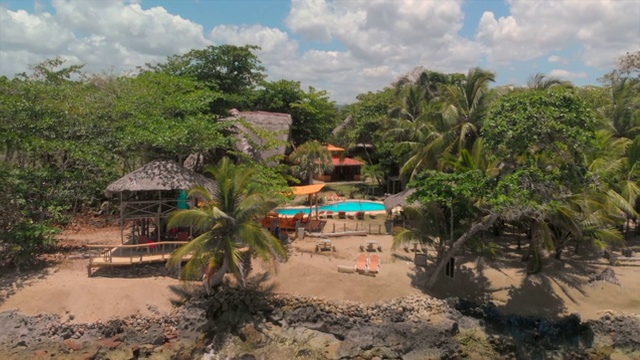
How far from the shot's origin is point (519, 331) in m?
14.3

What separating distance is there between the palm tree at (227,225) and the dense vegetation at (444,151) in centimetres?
215

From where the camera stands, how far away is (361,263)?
16.5 metres

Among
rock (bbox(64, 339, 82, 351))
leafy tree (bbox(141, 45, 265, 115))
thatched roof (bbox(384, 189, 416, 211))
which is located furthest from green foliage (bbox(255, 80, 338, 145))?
rock (bbox(64, 339, 82, 351))

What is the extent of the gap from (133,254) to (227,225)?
15.5 feet

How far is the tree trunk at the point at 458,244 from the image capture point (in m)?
14.2

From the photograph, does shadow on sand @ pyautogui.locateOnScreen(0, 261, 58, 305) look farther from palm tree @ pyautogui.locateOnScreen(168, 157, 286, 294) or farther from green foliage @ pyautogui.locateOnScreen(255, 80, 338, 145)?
green foliage @ pyautogui.locateOnScreen(255, 80, 338, 145)

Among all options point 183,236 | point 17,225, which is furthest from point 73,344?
point 17,225

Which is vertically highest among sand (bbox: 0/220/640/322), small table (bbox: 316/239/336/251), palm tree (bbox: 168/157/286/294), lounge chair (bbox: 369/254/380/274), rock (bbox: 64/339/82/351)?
palm tree (bbox: 168/157/286/294)

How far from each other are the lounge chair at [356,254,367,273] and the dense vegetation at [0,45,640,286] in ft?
6.43

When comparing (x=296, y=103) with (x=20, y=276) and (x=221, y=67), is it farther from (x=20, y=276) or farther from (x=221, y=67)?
(x=20, y=276)

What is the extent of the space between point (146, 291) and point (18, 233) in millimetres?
5049

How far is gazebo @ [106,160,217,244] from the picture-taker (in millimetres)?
15836

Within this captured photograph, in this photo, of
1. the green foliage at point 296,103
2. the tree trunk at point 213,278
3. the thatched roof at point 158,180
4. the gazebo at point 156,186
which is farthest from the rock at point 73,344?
the green foliage at point 296,103

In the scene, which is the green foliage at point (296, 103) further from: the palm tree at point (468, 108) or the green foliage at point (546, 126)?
the green foliage at point (546, 126)
